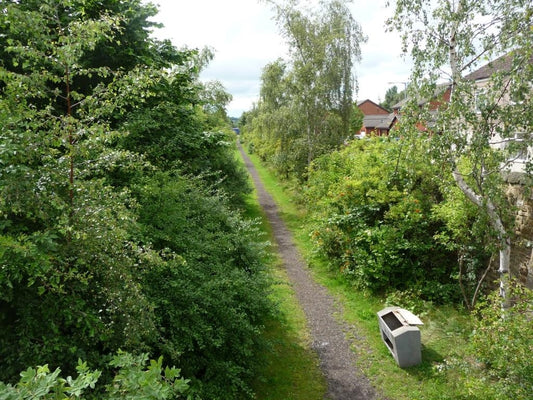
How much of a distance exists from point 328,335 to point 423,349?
2073 mm

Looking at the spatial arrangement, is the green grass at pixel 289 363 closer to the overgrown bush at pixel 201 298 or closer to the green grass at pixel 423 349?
the overgrown bush at pixel 201 298

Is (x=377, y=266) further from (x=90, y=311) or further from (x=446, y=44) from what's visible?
(x=90, y=311)

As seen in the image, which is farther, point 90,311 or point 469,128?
point 469,128

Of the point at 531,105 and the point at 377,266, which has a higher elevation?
the point at 531,105

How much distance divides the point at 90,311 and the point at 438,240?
28.9 ft

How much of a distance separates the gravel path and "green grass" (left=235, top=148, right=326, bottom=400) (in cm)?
19

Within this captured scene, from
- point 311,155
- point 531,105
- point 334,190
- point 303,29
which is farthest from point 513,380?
point 303,29

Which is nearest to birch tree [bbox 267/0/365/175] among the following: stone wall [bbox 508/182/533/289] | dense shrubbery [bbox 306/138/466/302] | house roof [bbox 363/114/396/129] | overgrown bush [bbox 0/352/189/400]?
dense shrubbery [bbox 306/138/466/302]

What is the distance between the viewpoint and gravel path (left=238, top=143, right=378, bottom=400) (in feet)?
22.3

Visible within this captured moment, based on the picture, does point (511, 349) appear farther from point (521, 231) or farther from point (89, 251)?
A: point (89, 251)

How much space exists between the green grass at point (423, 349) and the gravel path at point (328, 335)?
0.26 metres

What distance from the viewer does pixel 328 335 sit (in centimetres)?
851

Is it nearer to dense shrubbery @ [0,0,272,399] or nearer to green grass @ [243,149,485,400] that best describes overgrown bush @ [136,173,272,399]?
dense shrubbery @ [0,0,272,399]

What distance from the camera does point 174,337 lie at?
5309mm
